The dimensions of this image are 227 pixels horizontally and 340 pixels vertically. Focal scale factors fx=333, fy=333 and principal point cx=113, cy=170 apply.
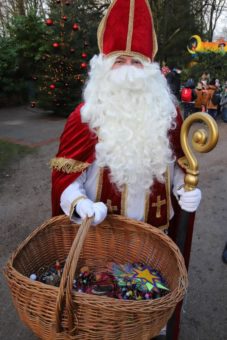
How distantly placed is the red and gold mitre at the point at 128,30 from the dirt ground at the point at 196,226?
192 cm

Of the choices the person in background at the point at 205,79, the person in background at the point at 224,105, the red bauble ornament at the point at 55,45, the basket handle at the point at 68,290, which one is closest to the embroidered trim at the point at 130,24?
the basket handle at the point at 68,290

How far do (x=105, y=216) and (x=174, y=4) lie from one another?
1745cm

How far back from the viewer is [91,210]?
63.2 inches

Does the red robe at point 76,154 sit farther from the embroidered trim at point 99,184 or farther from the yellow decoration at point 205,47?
the yellow decoration at point 205,47

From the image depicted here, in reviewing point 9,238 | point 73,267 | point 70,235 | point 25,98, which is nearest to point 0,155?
point 9,238

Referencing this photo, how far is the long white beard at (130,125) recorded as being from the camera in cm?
180

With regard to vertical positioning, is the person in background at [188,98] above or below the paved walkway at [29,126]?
above

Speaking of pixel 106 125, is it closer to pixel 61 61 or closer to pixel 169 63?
pixel 61 61

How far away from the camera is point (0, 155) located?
20.4 ft

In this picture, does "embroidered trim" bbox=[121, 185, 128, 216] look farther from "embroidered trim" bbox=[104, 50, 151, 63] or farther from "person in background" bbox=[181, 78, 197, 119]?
"person in background" bbox=[181, 78, 197, 119]

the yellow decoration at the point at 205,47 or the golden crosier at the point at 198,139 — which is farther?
the yellow decoration at the point at 205,47

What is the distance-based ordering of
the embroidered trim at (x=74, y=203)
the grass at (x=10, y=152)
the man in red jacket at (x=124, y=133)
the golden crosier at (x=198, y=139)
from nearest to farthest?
the golden crosier at (x=198, y=139), the embroidered trim at (x=74, y=203), the man in red jacket at (x=124, y=133), the grass at (x=10, y=152)

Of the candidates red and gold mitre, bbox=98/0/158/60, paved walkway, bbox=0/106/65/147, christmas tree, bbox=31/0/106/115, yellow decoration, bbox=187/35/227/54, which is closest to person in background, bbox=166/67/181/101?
yellow decoration, bbox=187/35/227/54

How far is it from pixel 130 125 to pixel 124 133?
0.19 feet
